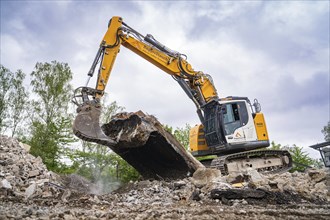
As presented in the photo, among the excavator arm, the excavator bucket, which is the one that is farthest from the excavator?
the excavator bucket

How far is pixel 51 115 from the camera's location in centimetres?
1748

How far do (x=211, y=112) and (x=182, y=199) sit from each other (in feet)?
12.0

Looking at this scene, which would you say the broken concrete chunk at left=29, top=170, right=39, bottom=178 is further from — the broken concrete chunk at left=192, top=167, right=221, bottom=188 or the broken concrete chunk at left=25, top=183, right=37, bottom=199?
the broken concrete chunk at left=192, top=167, right=221, bottom=188

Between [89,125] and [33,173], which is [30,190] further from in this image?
[89,125]

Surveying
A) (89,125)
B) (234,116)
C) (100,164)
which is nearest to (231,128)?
(234,116)

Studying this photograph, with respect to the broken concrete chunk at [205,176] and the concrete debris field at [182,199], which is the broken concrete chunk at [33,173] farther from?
the broken concrete chunk at [205,176]

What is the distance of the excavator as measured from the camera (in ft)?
25.3

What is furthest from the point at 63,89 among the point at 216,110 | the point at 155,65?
the point at 216,110

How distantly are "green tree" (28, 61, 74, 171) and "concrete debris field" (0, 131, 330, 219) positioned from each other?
7.73m

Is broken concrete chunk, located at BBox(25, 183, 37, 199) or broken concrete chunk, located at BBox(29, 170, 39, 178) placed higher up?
broken concrete chunk, located at BBox(29, 170, 39, 178)

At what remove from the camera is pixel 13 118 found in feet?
61.5

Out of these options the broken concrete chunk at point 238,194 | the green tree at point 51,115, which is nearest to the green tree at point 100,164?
the green tree at point 51,115

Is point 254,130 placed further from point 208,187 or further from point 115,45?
point 115,45

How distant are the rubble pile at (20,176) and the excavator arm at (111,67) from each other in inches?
58.0
